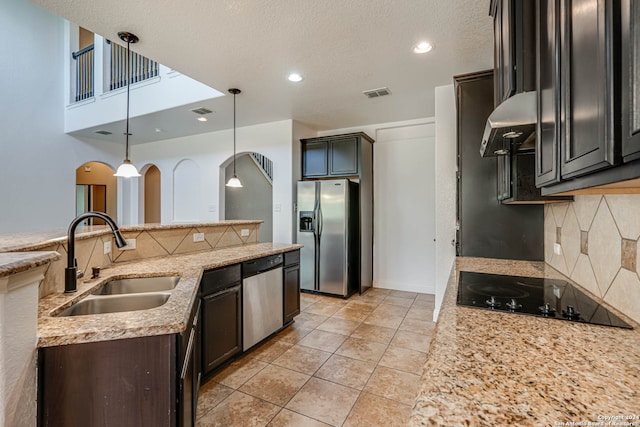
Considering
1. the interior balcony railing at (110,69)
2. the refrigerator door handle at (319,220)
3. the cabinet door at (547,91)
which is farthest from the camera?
the interior balcony railing at (110,69)

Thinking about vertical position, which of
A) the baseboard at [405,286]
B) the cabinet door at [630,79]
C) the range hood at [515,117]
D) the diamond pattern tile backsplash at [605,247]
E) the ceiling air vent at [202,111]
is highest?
the ceiling air vent at [202,111]

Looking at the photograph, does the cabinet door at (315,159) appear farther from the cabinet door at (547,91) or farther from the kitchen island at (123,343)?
the cabinet door at (547,91)

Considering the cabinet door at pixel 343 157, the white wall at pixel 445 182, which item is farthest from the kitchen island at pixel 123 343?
the cabinet door at pixel 343 157

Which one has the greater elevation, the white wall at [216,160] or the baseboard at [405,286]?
the white wall at [216,160]

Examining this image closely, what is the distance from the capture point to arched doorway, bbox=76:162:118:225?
299 inches

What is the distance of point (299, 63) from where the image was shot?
278 centimetres

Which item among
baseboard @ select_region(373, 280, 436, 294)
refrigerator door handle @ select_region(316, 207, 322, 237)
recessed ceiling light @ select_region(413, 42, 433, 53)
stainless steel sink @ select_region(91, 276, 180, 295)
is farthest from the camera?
baseboard @ select_region(373, 280, 436, 294)

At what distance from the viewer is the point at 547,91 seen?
2.93 feet

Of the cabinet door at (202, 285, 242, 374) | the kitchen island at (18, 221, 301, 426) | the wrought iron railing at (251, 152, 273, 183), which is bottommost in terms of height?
the cabinet door at (202, 285, 242, 374)

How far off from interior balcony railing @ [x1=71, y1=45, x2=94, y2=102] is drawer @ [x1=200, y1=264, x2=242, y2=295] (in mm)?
5185

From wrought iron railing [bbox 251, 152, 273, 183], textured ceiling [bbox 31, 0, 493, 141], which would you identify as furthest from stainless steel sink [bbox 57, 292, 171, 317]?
wrought iron railing [bbox 251, 152, 273, 183]

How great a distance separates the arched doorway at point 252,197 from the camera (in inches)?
261

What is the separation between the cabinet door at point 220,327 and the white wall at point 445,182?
2.22m

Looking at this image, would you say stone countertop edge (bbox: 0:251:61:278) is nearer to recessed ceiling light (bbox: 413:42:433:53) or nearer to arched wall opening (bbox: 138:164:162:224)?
recessed ceiling light (bbox: 413:42:433:53)
